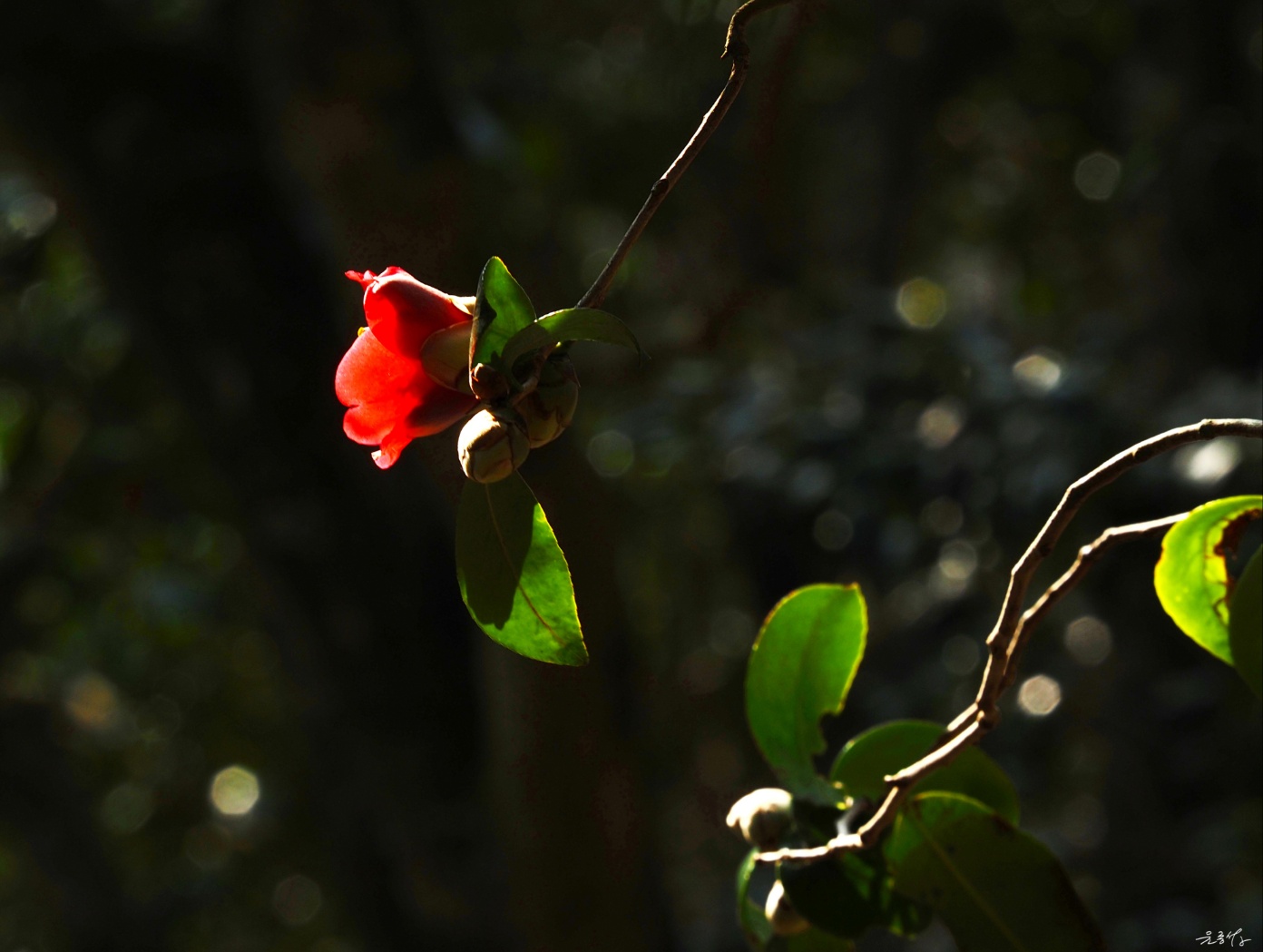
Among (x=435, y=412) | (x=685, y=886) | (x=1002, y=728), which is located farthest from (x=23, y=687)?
(x=435, y=412)

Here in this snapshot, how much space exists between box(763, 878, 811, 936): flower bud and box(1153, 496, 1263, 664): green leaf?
194mm

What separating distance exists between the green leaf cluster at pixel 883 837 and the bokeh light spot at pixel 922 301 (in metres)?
1.20

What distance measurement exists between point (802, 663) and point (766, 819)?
77 millimetres

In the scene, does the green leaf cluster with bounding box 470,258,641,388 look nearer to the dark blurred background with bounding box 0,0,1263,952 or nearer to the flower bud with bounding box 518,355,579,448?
the flower bud with bounding box 518,355,579,448

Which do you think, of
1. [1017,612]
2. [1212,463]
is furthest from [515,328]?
[1212,463]

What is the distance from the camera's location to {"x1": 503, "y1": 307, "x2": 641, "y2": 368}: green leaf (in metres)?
0.36

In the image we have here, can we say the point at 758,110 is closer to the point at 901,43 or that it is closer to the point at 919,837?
the point at 901,43

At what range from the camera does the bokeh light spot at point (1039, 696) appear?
→ 1617 millimetres

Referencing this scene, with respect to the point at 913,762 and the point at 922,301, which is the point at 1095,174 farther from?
the point at 913,762

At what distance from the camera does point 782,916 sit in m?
0.51

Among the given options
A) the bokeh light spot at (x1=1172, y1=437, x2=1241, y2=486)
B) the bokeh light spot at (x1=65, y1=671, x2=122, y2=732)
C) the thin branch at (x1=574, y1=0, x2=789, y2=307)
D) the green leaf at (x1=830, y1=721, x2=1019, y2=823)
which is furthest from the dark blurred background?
the thin branch at (x1=574, y1=0, x2=789, y2=307)

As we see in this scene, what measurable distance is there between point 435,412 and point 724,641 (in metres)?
2.55

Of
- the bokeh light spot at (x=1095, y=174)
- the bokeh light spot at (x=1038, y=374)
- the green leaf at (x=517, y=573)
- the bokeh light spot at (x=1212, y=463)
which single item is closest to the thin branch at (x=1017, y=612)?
the green leaf at (x=517, y=573)

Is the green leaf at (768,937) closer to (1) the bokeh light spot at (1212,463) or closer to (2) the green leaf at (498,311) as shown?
(2) the green leaf at (498,311)
